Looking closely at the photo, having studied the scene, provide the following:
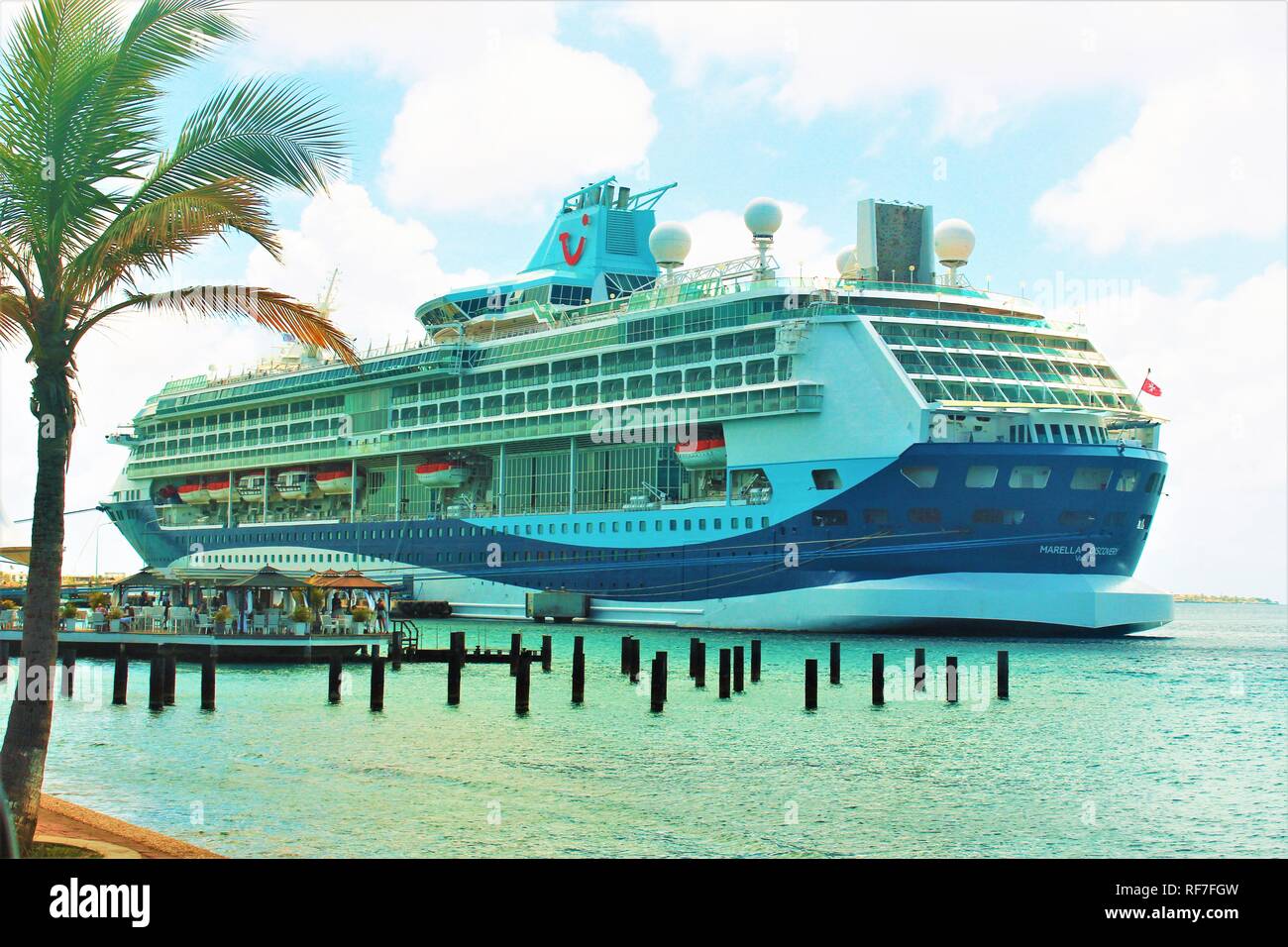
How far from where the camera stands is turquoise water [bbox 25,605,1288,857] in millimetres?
17922

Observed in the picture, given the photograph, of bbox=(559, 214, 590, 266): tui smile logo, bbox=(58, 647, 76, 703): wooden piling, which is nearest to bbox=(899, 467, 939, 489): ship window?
bbox=(58, 647, 76, 703): wooden piling

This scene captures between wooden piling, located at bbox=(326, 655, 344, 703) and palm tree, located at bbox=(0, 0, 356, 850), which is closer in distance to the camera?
palm tree, located at bbox=(0, 0, 356, 850)

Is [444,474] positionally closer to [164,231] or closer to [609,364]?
[609,364]

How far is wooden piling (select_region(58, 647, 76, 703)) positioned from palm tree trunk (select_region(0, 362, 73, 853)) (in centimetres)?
2178

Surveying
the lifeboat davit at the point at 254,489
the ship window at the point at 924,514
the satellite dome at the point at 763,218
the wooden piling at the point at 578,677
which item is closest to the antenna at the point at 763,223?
the satellite dome at the point at 763,218

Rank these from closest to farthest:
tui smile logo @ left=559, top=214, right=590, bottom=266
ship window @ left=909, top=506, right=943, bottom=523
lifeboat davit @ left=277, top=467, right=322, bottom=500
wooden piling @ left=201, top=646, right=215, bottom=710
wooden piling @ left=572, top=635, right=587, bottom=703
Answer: wooden piling @ left=201, top=646, right=215, bottom=710, wooden piling @ left=572, top=635, right=587, bottom=703, ship window @ left=909, top=506, right=943, bottom=523, tui smile logo @ left=559, top=214, right=590, bottom=266, lifeboat davit @ left=277, top=467, right=322, bottom=500

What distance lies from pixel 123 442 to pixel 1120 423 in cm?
6331

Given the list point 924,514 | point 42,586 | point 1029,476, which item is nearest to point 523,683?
point 42,586

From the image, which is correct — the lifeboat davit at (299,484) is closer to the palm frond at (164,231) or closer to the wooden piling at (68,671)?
the wooden piling at (68,671)

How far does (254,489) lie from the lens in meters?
77.1

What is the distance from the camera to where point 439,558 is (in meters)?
62.8

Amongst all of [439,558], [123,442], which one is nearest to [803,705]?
[439,558]

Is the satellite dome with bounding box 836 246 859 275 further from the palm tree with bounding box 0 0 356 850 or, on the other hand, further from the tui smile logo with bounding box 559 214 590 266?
the palm tree with bounding box 0 0 356 850
